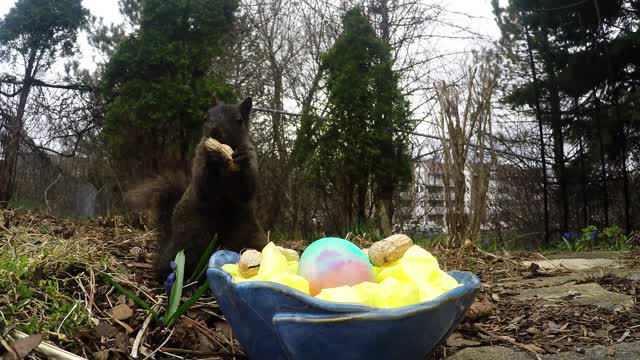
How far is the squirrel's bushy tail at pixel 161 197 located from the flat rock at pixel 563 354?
1.41 m

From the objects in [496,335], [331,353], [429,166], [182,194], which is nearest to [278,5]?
[429,166]

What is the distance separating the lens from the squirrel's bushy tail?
7.88 ft

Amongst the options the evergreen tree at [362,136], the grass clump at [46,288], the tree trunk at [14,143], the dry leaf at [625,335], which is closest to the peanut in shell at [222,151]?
the grass clump at [46,288]

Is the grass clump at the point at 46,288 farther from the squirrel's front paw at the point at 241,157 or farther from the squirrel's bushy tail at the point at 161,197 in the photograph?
the squirrel's front paw at the point at 241,157

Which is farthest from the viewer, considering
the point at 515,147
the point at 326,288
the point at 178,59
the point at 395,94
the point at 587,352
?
the point at 515,147

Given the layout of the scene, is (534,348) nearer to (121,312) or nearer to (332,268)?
(332,268)

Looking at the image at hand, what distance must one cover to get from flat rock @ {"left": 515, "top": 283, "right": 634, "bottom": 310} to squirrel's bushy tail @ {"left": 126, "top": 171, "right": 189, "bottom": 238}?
1580 millimetres

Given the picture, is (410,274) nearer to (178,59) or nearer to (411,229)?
(178,59)

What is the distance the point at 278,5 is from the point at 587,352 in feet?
25.4

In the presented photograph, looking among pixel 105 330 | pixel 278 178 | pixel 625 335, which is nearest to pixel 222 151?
pixel 105 330

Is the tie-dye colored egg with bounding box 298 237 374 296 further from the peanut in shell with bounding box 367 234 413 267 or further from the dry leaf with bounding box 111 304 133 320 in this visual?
the dry leaf with bounding box 111 304 133 320

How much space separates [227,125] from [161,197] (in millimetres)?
457

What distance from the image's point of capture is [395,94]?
5.51 meters

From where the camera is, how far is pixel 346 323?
87cm
